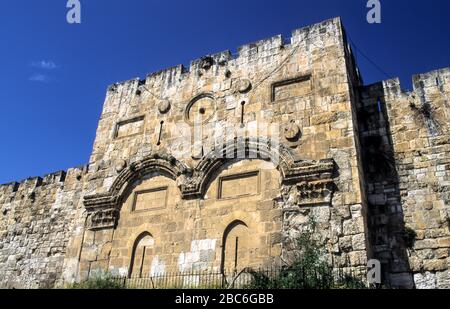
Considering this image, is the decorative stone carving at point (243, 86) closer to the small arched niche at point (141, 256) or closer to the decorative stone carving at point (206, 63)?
the decorative stone carving at point (206, 63)

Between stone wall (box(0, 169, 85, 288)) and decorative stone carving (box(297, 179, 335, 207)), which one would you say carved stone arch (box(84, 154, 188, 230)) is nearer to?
stone wall (box(0, 169, 85, 288))

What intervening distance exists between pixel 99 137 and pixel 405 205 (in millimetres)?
8211

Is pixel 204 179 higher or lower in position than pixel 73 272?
higher

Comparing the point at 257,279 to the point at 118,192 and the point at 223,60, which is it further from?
the point at 223,60

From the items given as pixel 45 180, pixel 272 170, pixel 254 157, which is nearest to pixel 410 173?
pixel 272 170

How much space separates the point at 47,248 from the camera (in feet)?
45.0

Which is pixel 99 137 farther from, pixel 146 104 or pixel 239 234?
pixel 239 234

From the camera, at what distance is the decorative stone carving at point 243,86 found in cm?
1067

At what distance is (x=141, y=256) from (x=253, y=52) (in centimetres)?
568

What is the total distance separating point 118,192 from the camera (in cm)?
1116

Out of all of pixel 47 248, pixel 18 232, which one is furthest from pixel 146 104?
pixel 18 232

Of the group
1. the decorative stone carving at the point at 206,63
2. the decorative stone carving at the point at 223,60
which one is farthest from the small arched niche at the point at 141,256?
the decorative stone carving at the point at 223,60

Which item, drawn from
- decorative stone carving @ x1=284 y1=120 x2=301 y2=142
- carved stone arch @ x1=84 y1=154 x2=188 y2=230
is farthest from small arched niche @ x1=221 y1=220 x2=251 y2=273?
carved stone arch @ x1=84 y1=154 x2=188 y2=230
